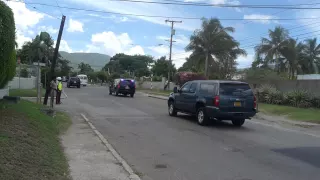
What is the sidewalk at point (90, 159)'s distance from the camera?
6.59m

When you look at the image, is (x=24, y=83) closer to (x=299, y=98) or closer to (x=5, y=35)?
(x=299, y=98)

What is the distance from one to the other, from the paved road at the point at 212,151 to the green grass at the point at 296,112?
17.3ft

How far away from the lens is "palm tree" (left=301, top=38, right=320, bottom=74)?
69125 millimetres

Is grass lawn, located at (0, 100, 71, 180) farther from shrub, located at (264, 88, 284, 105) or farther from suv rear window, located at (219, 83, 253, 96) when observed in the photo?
shrub, located at (264, 88, 284, 105)

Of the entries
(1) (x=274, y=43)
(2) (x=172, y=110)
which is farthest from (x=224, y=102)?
(1) (x=274, y=43)

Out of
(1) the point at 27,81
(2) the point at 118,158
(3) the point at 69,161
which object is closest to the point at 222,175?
(2) the point at 118,158

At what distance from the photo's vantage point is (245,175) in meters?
6.79

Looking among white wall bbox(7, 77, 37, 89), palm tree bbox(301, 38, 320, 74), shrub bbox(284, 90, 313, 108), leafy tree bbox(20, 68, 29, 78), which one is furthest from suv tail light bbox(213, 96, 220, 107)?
palm tree bbox(301, 38, 320, 74)

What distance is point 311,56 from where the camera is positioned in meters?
69.8

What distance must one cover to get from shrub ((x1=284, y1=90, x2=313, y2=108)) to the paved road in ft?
31.7

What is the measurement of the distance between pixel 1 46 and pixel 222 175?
260 inches

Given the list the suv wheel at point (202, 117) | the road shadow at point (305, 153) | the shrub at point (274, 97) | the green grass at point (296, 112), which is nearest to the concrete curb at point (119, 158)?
the road shadow at point (305, 153)

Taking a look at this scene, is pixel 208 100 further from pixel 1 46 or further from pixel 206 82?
pixel 1 46

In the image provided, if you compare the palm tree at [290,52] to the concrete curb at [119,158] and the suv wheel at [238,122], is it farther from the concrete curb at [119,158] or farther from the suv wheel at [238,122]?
A: the concrete curb at [119,158]
